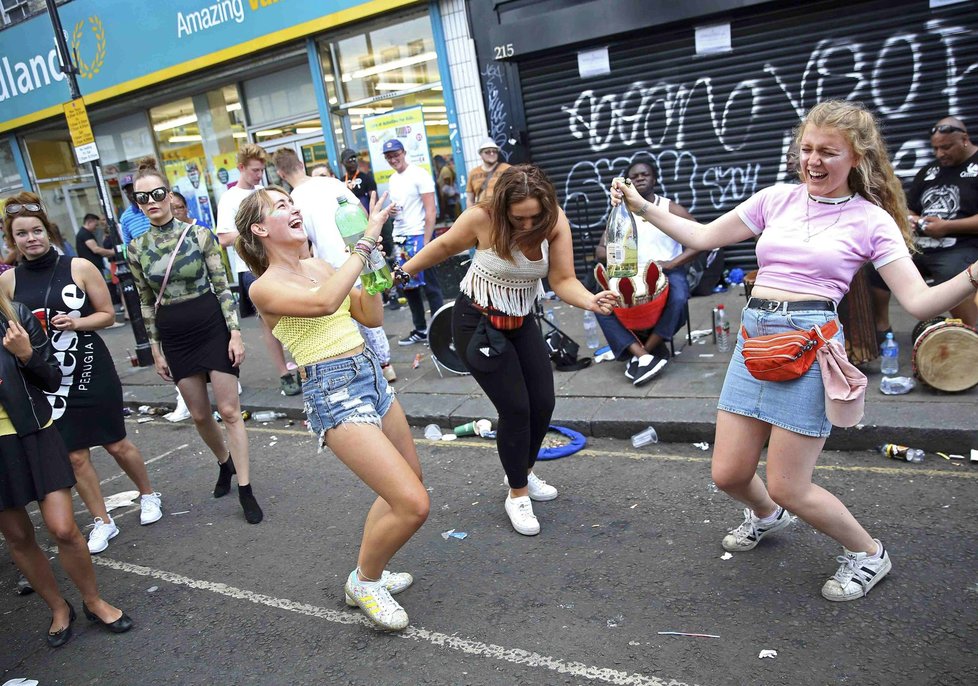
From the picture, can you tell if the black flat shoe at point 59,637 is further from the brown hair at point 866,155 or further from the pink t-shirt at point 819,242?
the brown hair at point 866,155

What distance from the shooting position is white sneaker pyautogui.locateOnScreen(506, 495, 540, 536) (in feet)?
13.1

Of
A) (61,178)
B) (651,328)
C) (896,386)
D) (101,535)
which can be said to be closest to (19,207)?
(101,535)

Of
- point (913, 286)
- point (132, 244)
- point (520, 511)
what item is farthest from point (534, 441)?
point (132, 244)

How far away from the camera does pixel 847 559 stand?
10.3 ft

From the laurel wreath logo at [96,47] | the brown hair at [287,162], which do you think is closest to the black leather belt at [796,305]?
the brown hair at [287,162]

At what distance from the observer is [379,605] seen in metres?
3.29

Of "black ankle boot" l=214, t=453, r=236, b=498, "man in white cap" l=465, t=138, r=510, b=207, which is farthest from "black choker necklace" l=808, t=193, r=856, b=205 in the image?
"man in white cap" l=465, t=138, r=510, b=207

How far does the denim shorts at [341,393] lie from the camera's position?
3.17m

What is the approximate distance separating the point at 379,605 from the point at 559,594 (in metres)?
0.84

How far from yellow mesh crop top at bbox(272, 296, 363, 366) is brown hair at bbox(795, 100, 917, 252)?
2.08m

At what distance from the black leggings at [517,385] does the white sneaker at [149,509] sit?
101 inches

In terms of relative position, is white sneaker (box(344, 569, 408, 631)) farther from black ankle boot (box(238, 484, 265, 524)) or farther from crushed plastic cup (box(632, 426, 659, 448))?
crushed plastic cup (box(632, 426, 659, 448))

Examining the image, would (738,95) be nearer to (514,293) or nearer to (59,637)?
(514,293)

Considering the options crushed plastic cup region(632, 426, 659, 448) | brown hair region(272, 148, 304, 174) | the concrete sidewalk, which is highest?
brown hair region(272, 148, 304, 174)
